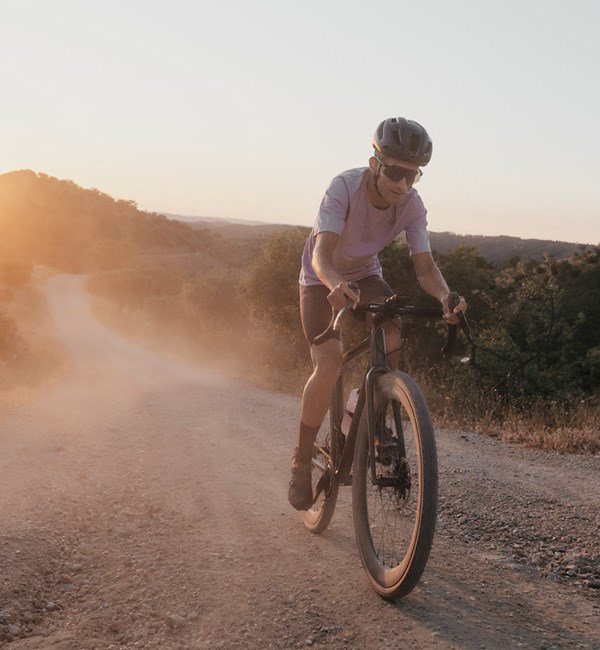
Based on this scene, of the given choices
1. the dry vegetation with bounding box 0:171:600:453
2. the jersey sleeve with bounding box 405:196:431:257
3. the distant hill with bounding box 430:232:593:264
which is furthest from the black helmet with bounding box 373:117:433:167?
the distant hill with bounding box 430:232:593:264

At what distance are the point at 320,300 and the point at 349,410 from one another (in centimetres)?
75

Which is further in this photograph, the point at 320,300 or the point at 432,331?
the point at 432,331

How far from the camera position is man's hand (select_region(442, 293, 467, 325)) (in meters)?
3.64

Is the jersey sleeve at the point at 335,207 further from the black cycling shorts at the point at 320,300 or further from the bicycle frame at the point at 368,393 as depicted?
the bicycle frame at the point at 368,393

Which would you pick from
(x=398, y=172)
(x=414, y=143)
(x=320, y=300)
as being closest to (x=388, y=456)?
(x=320, y=300)

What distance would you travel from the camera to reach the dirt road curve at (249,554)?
331 cm

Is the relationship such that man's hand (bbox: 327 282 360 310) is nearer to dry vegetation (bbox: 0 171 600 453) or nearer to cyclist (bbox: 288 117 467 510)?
cyclist (bbox: 288 117 467 510)

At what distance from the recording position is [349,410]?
4.12m

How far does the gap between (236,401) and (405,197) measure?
25.9ft

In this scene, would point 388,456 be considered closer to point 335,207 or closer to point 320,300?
point 320,300

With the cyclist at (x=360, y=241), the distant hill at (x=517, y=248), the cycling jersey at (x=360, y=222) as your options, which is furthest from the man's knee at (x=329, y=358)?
the distant hill at (x=517, y=248)

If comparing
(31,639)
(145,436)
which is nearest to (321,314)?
(31,639)

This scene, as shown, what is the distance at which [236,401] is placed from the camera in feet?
38.2

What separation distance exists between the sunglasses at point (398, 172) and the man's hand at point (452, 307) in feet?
2.41
